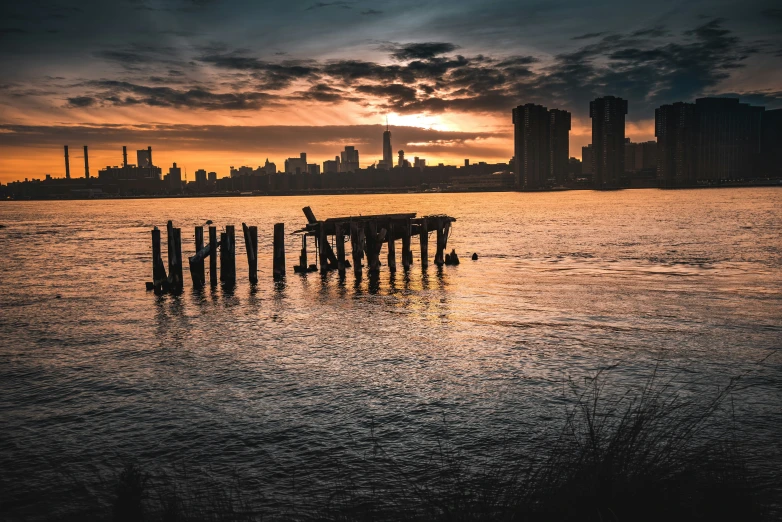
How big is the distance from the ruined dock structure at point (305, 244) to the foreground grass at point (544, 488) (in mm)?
19357

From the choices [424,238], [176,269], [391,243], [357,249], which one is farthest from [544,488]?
[424,238]

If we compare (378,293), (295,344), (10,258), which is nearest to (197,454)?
(295,344)

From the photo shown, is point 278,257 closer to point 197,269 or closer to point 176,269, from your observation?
point 197,269

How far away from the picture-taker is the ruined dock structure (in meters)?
26.9

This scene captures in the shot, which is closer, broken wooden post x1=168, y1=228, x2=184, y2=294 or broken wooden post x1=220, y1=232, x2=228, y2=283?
broken wooden post x1=168, y1=228, x2=184, y2=294

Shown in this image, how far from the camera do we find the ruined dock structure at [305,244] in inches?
1060

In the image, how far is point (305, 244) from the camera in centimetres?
3278

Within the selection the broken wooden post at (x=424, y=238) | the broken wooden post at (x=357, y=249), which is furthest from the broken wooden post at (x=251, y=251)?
the broken wooden post at (x=424, y=238)


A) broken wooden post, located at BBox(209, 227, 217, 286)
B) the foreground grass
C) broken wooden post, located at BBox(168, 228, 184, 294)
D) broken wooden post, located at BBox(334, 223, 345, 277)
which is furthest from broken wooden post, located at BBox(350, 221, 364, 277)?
the foreground grass

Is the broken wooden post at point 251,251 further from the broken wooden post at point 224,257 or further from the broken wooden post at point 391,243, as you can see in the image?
the broken wooden post at point 391,243

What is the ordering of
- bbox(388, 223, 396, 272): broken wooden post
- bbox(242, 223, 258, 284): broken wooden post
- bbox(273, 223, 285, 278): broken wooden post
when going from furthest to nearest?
bbox(388, 223, 396, 272): broken wooden post, bbox(273, 223, 285, 278): broken wooden post, bbox(242, 223, 258, 284): broken wooden post

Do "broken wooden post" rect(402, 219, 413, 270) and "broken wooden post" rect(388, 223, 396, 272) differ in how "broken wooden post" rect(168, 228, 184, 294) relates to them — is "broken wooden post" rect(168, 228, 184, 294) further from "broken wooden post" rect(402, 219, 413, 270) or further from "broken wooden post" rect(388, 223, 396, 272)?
"broken wooden post" rect(402, 219, 413, 270)

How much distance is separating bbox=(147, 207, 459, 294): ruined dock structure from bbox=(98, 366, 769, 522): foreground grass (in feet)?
63.5

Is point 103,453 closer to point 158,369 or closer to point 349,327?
point 158,369
